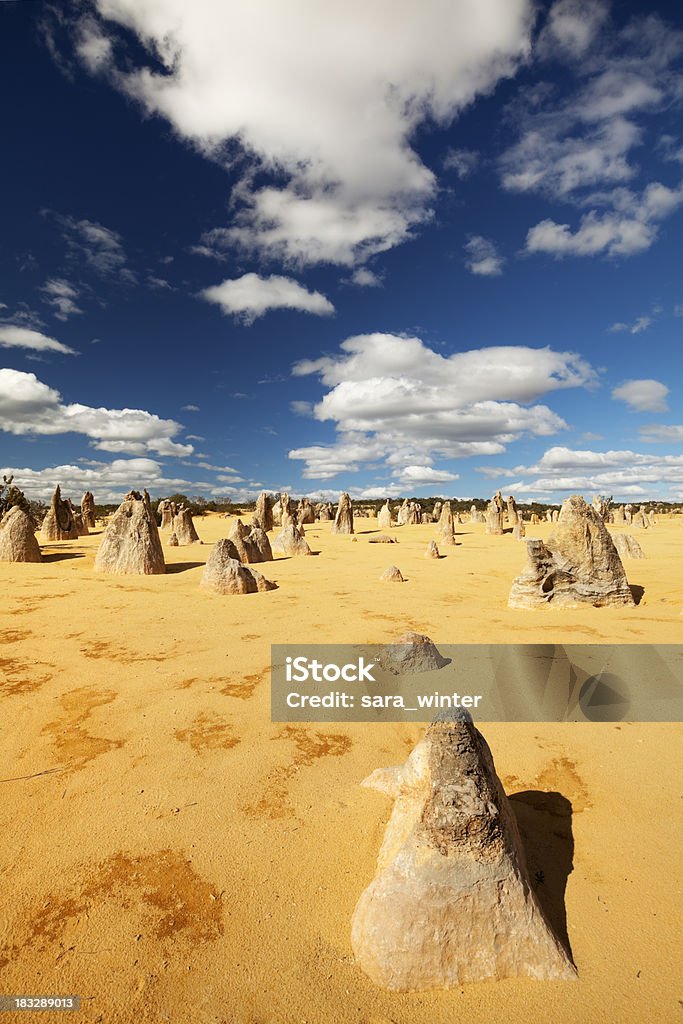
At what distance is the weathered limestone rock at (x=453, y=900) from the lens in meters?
2.23

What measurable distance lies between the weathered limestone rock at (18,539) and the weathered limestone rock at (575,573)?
14.2 meters

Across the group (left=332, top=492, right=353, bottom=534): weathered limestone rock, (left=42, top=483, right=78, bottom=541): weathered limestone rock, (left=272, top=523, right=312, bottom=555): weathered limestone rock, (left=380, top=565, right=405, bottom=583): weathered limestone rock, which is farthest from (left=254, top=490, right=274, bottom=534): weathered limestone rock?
(left=380, top=565, right=405, bottom=583): weathered limestone rock

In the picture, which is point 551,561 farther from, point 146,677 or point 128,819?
point 128,819

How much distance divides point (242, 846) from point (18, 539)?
1479cm

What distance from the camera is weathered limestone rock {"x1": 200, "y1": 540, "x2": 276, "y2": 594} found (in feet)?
33.7

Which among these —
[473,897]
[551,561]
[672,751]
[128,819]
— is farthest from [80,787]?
[551,561]

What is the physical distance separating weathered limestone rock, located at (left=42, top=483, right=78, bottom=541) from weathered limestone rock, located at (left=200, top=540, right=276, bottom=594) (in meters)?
18.0

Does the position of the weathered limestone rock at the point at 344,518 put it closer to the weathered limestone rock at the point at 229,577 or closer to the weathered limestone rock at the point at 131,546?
the weathered limestone rock at the point at 131,546

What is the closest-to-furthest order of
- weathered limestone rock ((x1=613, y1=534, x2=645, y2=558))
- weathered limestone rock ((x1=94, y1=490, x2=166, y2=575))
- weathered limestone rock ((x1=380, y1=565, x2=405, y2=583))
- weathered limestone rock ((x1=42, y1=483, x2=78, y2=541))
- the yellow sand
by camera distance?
the yellow sand < weathered limestone rock ((x1=380, y1=565, x2=405, y2=583)) < weathered limestone rock ((x1=94, y1=490, x2=166, y2=575)) < weathered limestone rock ((x1=613, y1=534, x2=645, y2=558)) < weathered limestone rock ((x1=42, y1=483, x2=78, y2=541))

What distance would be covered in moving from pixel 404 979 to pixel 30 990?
1747mm

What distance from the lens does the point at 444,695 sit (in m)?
5.32

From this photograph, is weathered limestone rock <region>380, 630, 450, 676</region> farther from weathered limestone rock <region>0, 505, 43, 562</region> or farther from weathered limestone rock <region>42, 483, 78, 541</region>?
weathered limestone rock <region>42, 483, 78, 541</region>

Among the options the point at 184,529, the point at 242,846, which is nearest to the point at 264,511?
the point at 184,529

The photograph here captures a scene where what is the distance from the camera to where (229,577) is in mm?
10305
